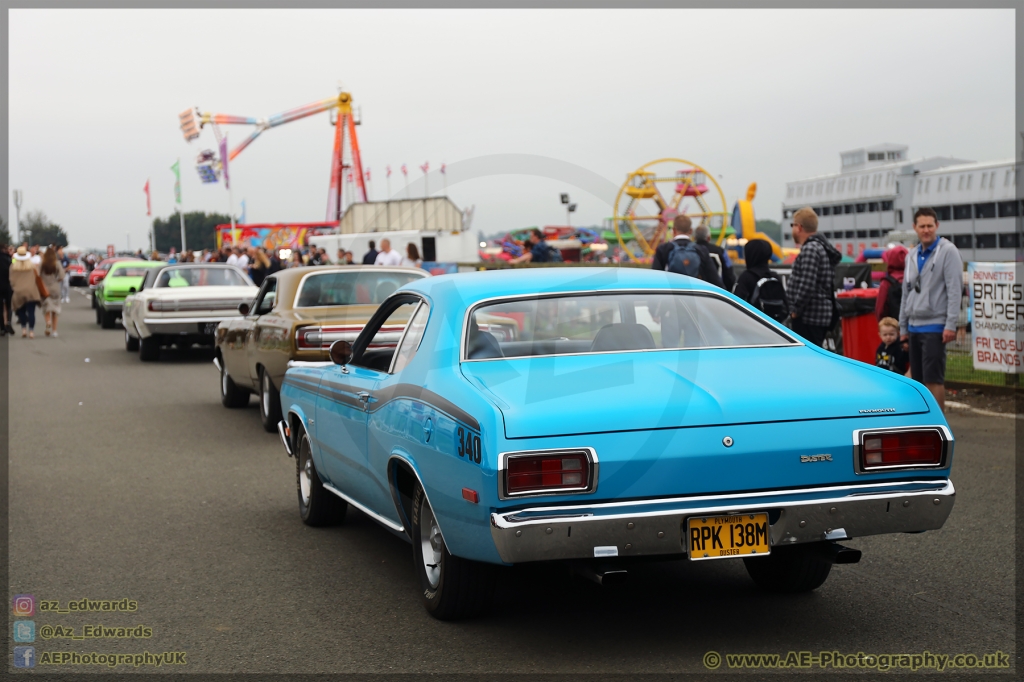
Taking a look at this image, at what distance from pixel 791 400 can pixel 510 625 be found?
4.85 ft

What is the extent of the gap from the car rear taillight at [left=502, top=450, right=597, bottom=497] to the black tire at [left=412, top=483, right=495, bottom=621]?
0.69 meters

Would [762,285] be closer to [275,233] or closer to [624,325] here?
[624,325]

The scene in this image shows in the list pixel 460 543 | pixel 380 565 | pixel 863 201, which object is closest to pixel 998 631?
pixel 460 543

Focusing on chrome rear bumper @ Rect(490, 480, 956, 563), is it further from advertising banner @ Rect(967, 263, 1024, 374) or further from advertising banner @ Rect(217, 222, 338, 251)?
advertising banner @ Rect(217, 222, 338, 251)

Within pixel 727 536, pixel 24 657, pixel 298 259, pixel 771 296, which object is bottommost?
pixel 24 657

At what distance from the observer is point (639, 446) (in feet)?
12.8

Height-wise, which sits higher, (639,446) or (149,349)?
(639,446)

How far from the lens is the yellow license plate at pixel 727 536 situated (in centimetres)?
394

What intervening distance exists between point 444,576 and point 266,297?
7525 millimetres

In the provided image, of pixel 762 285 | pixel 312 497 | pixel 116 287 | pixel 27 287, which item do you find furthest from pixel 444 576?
pixel 116 287

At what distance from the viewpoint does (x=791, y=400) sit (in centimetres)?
409

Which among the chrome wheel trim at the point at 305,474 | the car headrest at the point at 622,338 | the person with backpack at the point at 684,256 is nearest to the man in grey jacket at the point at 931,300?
the person with backpack at the point at 684,256

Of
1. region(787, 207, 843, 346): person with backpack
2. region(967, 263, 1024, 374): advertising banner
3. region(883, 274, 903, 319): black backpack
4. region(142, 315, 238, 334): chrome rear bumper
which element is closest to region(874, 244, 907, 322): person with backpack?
region(883, 274, 903, 319): black backpack

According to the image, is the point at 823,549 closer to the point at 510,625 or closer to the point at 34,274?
the point at 510,625
